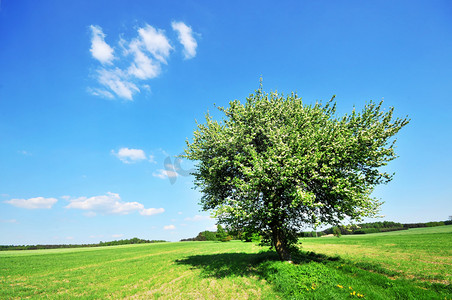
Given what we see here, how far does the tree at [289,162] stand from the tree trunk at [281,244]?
0.29ft

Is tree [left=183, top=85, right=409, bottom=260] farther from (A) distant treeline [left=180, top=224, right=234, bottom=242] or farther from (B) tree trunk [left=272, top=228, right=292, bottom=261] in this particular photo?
(A) distant treeline [left=180, top=224, right=234, bottom=242]

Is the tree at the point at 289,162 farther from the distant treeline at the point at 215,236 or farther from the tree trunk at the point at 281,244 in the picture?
the distant treeline at the point at 215,236

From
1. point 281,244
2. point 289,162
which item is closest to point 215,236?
point 281,244

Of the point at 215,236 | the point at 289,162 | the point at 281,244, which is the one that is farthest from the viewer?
the point at 215,236

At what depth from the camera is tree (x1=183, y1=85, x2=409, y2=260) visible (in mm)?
16422

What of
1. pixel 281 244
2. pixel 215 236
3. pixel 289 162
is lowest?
pixel 215 236

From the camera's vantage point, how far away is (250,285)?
1513 centimetres

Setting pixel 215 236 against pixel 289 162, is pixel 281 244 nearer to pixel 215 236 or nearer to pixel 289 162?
pixel 289 162

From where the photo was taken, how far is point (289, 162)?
1614 cm

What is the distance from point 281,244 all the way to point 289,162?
9.05 m

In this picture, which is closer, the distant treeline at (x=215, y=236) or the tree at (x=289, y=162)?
the tree at (x=289, y=162)

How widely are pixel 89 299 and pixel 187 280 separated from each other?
285 inches

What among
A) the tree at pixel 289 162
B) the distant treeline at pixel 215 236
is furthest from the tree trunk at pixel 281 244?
the distant treeline at pixel 215 236

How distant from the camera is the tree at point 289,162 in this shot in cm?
1642
